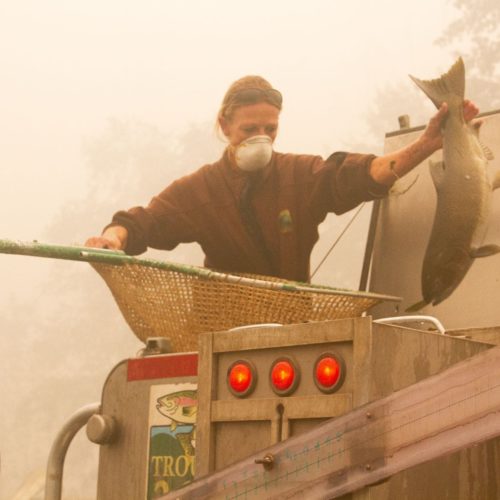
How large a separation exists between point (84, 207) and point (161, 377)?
7.44 m

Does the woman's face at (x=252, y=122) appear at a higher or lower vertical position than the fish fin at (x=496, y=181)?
higher

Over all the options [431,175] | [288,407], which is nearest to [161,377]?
[288,407]

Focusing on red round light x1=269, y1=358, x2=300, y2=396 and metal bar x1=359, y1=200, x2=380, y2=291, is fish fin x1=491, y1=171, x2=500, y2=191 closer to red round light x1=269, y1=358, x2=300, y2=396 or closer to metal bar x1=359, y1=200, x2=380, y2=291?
metal bar x1=359, y1=200, x2=380, y2=291

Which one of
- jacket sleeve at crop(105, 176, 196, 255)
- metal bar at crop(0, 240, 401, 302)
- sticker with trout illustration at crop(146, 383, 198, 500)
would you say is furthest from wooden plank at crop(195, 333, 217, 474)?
jacket sleeve at crop(105, 176, 196, 255)

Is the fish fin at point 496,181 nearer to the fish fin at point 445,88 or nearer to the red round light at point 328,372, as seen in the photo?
the fish fin at point 445,88

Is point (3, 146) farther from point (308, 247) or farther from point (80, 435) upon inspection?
point (308, 247)

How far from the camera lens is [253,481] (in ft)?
6.11

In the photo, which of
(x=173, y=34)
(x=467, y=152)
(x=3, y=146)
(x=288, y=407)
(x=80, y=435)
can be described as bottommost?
(x=80, y=435)

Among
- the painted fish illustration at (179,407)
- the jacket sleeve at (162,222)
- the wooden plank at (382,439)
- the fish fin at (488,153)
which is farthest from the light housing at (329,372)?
the jacket sleeve at (162,222)

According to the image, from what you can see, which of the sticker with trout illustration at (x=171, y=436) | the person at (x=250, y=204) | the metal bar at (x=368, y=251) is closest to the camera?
the sticker with trout illustration at (x=171, y=436)

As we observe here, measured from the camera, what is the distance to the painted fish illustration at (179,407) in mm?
2629

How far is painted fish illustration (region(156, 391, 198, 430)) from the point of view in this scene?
8.63 ft

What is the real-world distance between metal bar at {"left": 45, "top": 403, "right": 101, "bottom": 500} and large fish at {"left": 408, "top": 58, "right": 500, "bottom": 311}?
1.24m

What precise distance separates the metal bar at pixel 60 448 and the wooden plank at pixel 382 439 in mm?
1205
